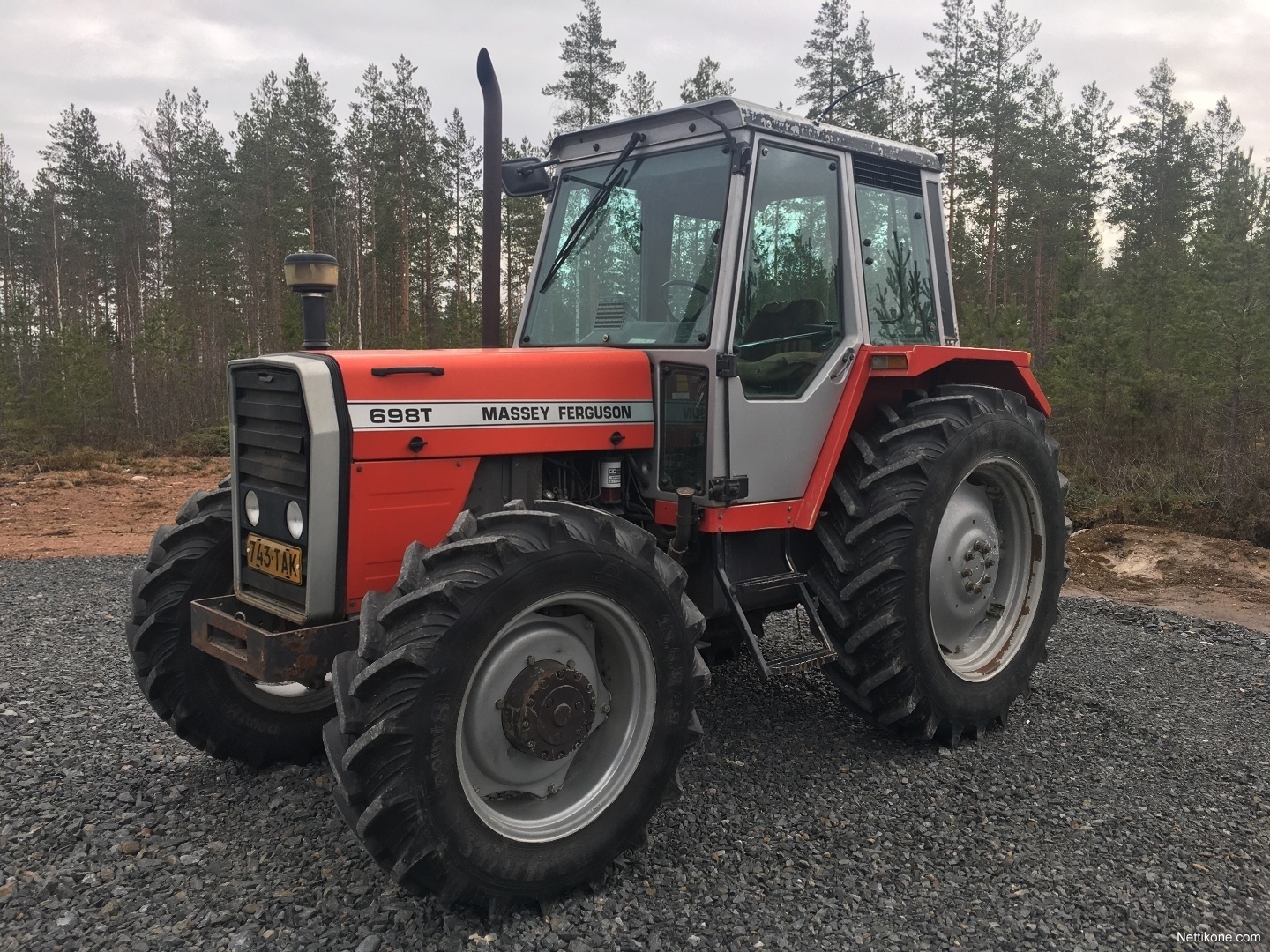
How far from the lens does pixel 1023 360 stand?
4.97 m

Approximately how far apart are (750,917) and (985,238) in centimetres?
2573

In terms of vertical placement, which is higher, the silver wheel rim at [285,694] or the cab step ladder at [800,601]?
the cab step ladder at [800,601]

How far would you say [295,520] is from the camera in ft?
10.4

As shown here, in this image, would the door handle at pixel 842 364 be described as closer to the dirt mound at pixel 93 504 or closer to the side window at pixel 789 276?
the side window at pixel 789 276

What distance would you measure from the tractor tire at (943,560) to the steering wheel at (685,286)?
3.23 ft

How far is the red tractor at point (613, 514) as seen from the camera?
9.34 feet

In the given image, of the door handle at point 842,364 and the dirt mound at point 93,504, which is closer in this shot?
the door handle at point 842,364

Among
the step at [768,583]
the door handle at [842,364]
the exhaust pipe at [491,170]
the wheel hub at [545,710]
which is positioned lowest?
the wheel hub at [545,710]

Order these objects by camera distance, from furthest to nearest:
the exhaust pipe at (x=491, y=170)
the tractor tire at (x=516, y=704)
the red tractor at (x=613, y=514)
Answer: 1. the exhaust pipe at (x=491, y=170)
2. the red tractor at (x=613, y=514)
3. the tractor tire at (x=516, y=704)

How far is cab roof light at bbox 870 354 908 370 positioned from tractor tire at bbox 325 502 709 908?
158cm

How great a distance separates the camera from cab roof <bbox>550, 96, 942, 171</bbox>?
3832 millimetres

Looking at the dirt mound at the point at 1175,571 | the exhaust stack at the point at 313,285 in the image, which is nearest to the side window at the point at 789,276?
the exhaust stack at the point at 313,285

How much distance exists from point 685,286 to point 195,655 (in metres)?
2.47

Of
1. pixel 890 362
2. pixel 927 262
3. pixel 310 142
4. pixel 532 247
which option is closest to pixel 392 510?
pixel 890 362
